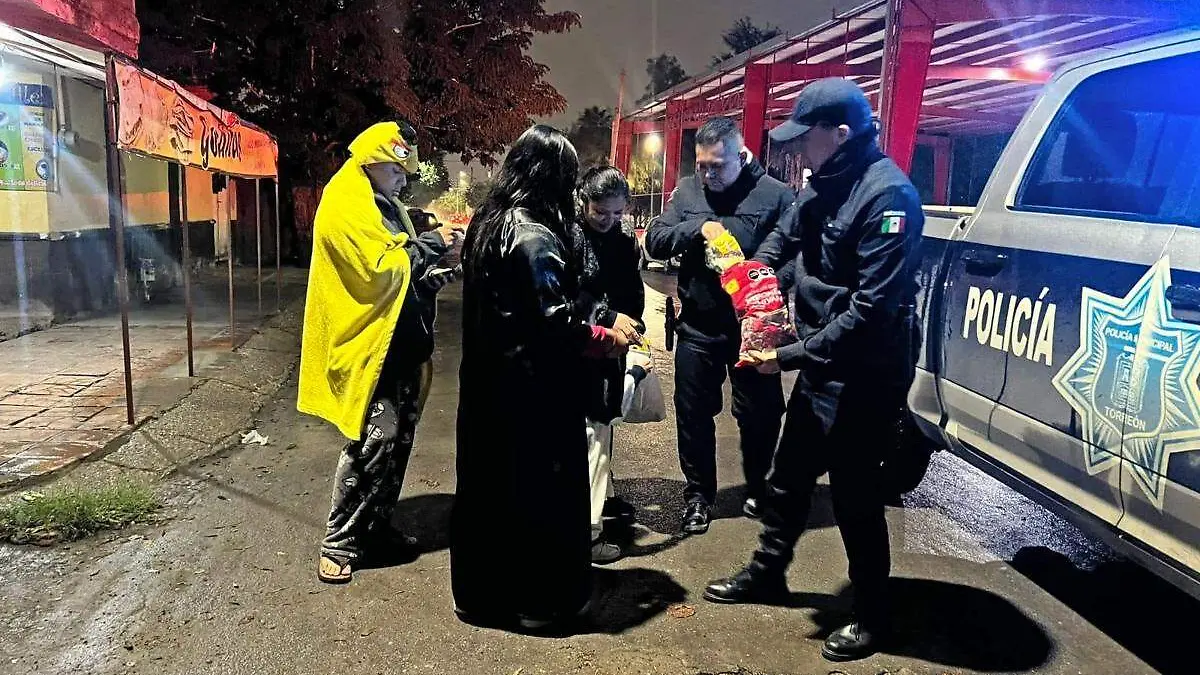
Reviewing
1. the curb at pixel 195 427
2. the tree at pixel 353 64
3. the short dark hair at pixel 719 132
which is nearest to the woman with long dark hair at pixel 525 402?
the short dark hair at pixel 719 132

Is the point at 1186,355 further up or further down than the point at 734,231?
further down

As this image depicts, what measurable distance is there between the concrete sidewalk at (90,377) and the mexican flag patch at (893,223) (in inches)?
175

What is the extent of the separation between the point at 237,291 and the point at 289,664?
34.9 ft

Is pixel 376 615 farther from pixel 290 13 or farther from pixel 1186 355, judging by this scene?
pixel 290 13

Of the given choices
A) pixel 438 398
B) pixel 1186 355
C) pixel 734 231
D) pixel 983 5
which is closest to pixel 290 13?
pixel 438 398

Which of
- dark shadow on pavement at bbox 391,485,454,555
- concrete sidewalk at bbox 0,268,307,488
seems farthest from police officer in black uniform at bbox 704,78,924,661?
concrete sidewalk at bbox 0,268,307,488

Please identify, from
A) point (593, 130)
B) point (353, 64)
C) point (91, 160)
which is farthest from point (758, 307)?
point (593, 130)

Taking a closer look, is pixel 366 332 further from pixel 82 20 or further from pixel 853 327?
pixel 82 20

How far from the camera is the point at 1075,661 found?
9.68ft

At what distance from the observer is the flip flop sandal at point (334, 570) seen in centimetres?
340

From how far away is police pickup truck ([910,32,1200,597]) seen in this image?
2.44 meters

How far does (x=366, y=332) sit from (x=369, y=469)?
0.59 m

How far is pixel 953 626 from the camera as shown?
317 cm

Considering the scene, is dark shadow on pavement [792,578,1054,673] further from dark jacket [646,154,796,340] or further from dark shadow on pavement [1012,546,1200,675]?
dark jacket [646,154,796,340]
